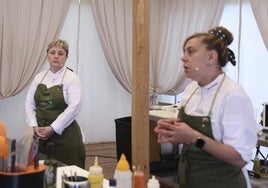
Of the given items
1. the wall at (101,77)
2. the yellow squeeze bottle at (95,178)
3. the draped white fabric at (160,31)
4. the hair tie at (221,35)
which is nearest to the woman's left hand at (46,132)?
the yellow squeeze bottle at (95,178)

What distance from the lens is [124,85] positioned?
5.76 metres

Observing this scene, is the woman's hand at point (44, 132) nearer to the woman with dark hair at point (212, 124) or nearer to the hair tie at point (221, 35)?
the woman with dark hair at point (212, 124)

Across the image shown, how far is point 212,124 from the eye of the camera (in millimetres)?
1654

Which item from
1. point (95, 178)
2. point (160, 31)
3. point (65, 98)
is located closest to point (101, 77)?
point (160, 31)

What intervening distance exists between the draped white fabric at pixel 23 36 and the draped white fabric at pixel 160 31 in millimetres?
729

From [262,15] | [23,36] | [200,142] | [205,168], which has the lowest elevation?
[205,168]

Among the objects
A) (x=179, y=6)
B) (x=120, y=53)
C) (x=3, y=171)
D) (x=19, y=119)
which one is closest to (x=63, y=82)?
(x=3, y=171)

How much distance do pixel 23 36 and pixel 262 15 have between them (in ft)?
9.84

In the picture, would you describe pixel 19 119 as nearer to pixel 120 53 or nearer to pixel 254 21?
pixel 120 53

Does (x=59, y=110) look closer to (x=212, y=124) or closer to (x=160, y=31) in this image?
(x=212, y=124)

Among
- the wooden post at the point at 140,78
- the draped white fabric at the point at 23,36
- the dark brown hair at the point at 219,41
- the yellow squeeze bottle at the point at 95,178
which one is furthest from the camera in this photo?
the draped white fabric at the point at 23,36

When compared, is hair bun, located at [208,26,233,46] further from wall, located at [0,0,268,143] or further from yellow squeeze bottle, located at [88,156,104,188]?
wall, located at [0,0,268,143]

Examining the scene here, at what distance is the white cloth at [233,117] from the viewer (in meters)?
1.56

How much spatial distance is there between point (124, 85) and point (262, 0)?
7.50ft
